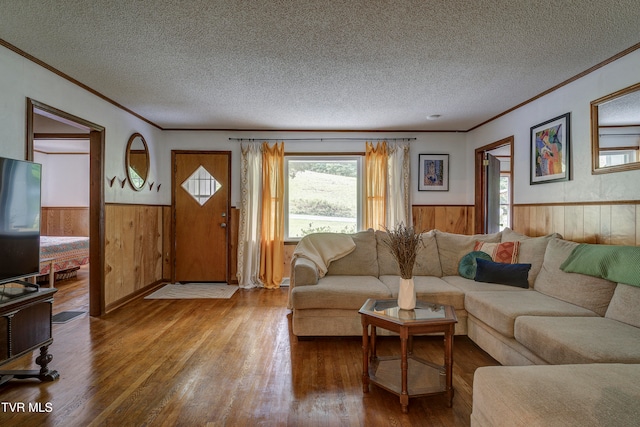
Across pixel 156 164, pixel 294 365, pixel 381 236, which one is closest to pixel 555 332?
pixel 294 365

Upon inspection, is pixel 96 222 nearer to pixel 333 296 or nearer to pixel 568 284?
pixel 333 296

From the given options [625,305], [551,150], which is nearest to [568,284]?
[625,305]

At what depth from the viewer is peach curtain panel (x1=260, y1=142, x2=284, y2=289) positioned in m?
5.27

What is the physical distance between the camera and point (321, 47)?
269cm

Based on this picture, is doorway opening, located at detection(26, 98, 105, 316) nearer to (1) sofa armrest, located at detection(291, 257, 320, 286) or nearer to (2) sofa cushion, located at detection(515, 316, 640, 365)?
(1) sofa armrest, located at detection(291, 257, 320, 286)

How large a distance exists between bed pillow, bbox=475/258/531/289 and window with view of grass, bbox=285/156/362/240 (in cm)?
242

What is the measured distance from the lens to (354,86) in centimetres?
353

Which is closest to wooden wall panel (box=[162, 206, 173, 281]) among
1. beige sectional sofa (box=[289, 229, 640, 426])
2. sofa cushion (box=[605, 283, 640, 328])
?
beige sectional sofa (box=[289, 229, 640, 426])

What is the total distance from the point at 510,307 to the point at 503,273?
2.41ft

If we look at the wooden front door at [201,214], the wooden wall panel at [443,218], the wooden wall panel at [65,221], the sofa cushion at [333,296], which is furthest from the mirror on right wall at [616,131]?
the wooden wall panel at [65,221]

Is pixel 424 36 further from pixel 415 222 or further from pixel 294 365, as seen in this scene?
pixel 415 222

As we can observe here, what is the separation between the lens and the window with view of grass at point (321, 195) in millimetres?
5555

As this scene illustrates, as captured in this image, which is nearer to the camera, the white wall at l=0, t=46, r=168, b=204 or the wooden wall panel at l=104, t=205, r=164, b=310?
the white wall at l=0, t=46, r=168, b=204

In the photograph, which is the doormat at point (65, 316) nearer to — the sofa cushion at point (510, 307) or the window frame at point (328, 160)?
the window frame at point (328, 160)
